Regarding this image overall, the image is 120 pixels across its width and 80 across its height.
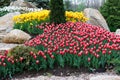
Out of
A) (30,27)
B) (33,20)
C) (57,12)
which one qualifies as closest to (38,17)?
(33,20)

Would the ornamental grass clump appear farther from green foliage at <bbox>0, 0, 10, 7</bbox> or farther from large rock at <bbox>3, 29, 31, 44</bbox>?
green foliage at <bbox>0, 0, 10, 7</bbox>

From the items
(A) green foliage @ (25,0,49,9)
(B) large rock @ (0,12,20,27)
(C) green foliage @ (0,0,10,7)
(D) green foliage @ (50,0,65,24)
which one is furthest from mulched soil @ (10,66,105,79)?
(C) green foliage @ (0,0,10,7)

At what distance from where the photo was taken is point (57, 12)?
30.6 ft

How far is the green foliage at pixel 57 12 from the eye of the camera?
9.27 metres

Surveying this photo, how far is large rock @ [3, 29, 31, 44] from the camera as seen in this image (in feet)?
29.7

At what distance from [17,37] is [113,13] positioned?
176 inches

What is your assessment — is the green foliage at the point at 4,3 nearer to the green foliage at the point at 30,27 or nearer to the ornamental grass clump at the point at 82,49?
the green foliage at the point at 30,27

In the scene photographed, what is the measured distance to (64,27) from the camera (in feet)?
29.3

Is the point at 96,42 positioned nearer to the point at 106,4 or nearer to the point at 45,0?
the point at 106,4

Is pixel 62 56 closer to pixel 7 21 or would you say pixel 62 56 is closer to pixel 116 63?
pixel 116 63

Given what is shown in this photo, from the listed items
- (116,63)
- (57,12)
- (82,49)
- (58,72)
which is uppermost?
(57,12)

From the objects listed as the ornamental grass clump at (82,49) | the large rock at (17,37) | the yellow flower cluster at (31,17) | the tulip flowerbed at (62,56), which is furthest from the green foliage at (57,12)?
the tulip flowerbed at (62,56)

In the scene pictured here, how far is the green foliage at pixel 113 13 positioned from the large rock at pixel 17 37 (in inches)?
159

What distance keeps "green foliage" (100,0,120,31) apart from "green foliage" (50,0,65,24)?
131 inches
